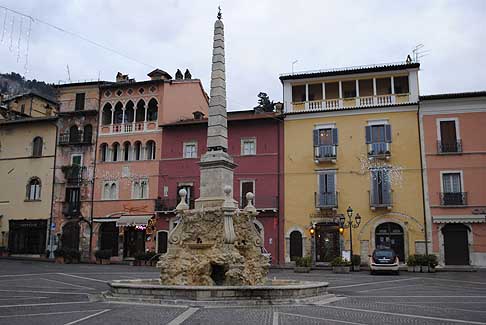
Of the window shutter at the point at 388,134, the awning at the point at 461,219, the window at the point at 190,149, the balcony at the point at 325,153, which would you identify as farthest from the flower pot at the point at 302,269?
the window at the point at 190,149

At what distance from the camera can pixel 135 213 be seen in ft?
129

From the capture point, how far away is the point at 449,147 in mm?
33719

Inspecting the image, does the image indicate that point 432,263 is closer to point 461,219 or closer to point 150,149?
point 461,219

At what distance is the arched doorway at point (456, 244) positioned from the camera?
32.1m

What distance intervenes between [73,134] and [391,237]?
2762 centimetres

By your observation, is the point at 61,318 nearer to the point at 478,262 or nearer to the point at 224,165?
the point at 224,165

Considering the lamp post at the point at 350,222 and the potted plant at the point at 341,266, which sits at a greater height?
the lamp post at the point at 350,222

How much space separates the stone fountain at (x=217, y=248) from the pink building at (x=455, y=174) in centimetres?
1901

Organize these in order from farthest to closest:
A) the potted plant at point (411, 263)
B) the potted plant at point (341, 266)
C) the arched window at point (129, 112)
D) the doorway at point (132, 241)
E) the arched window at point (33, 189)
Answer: the arched window at point (33, 189) < the arched window at point (129, 112) < the doorway at point (132, 241) < the potted plant at point (411, 263) < the potted plant at point (341, 266)

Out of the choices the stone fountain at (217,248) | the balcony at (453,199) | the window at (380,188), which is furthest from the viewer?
→ the window at (380,188)

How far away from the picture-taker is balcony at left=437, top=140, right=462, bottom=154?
3344 centimetres

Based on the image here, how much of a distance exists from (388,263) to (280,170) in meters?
12.0

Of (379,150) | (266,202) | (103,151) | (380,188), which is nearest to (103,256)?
(103,151)

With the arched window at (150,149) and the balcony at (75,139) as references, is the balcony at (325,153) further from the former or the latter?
the balcony at (75,139)
